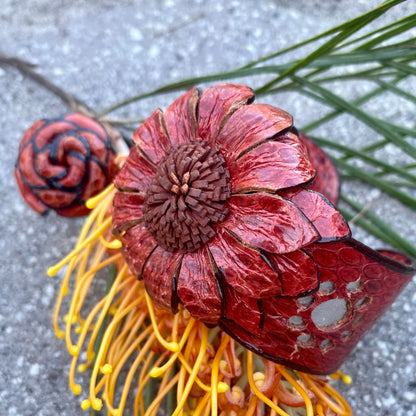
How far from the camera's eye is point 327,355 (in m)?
0.54

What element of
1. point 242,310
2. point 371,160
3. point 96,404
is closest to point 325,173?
point 371,160

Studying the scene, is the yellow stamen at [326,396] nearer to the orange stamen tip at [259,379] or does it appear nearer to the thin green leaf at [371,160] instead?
the orange stamen tip at [259,379]

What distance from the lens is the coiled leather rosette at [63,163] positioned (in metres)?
0.64

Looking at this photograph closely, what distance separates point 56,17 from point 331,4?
20.9 inches

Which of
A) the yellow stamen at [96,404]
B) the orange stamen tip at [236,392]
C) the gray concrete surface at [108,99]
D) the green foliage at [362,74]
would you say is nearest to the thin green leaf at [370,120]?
the green foliage at [362,74]

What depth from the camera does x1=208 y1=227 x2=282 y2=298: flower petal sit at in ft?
1.49

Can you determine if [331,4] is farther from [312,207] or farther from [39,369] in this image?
[39,369]

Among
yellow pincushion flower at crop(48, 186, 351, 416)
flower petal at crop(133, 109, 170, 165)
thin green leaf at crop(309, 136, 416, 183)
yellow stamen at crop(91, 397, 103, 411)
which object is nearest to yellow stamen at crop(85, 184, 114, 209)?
yellow pincushion flower at crop(48, 186, 351, 416)

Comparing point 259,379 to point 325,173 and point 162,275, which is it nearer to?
point 162,275

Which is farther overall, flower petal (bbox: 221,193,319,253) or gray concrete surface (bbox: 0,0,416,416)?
gray concrete surface (bbox: 0,0,416,416)

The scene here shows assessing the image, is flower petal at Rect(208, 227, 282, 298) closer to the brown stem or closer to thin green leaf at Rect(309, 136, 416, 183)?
thin green leaf at Rect(309, 136, 416, 183)

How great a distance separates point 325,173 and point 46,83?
1.61ft

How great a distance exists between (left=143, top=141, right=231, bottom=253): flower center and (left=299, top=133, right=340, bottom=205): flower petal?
0.24 metres

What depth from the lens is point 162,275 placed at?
0.50 metres
